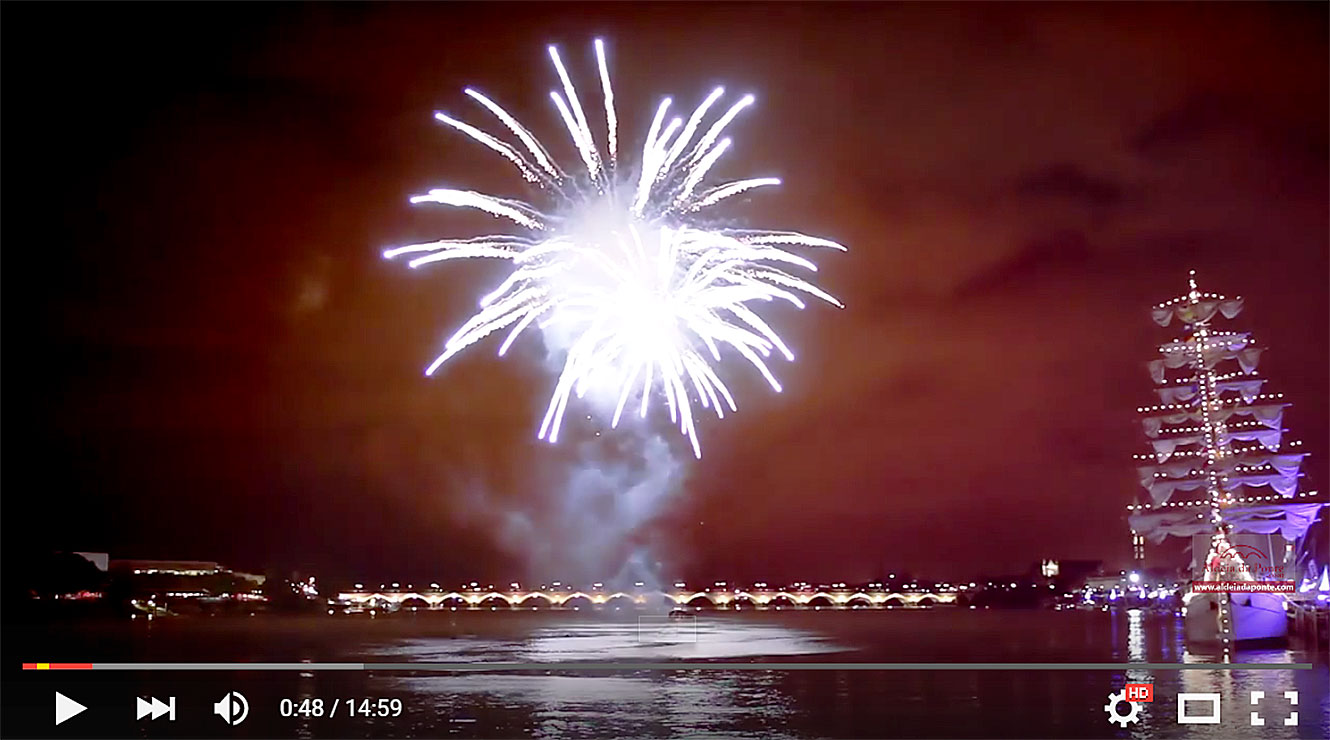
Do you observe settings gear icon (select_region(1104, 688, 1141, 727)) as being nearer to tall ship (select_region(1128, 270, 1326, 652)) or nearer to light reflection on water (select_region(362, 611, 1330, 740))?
light reflection on water (select_region(362, 611, 1330, 740))

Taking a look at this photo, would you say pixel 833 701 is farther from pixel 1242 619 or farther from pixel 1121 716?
pixel 1242 619

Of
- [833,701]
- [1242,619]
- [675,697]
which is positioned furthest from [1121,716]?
[1242,619]

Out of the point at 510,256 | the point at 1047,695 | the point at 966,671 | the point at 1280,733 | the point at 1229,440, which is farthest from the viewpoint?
the point at 1229,440

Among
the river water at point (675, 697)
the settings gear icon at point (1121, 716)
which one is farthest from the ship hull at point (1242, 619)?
the settings gear icon at point (1121, 716)

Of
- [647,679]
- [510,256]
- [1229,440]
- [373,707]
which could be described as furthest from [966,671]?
[1229,440]

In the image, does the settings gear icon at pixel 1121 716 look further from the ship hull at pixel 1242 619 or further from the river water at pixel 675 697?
the ship hull at pixel 1242 619

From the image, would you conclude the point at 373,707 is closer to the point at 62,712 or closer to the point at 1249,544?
the point at 62,712

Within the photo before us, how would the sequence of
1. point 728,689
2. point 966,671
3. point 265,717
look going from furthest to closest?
point 966,671, point 728,689, point 265,717

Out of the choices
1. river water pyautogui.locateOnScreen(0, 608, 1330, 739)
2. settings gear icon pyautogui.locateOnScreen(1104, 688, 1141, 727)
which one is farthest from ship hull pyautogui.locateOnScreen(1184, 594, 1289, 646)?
settings gear icon pyautogui.locateOnScreen(1104, 688, 1141, 727)
